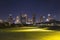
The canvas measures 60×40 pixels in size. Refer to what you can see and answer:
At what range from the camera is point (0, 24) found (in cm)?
6781

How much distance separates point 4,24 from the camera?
2729 inches

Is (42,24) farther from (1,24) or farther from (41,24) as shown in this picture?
(1,24)

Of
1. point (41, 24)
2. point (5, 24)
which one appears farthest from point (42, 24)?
point (5, 24)

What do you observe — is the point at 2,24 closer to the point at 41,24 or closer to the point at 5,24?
the point at 5,24

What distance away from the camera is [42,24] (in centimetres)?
6675

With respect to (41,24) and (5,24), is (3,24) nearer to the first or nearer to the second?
(5,24)

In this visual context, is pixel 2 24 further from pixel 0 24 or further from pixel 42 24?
pixel 42 24

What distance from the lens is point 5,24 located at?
6906 centimetres

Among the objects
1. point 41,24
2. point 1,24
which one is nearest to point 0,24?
point 1,24

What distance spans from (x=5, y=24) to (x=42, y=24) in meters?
12.4

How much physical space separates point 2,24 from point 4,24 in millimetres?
1687

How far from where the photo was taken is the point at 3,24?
68.5m

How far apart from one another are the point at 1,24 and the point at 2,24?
0.44 m

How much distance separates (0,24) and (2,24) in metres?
0.68
